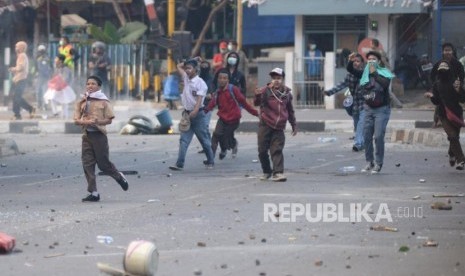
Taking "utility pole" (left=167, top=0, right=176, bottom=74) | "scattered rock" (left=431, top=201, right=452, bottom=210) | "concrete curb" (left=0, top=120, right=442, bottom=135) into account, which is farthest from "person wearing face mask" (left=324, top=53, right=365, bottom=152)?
"utility pole" (left=167, top=0, right=176, bottom=74)

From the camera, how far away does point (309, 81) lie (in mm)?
33719

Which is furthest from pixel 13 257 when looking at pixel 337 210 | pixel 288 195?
pixel 288 195

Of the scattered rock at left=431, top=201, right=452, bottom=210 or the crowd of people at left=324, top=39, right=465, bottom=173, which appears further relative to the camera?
the crowd of people at left=324, top=39, right=465, bottom=173

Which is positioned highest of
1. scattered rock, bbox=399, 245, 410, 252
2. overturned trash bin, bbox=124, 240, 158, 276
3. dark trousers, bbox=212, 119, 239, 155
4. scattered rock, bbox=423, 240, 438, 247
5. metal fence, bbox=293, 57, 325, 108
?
metal fence, bbox=293, 57, 325, 108

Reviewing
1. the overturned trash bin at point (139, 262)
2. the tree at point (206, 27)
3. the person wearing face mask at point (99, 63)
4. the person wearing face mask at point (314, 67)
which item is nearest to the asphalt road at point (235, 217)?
the overturned trash bin at point (139, 262)

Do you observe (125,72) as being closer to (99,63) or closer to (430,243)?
(99,63)

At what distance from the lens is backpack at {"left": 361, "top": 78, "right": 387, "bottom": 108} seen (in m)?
16.6

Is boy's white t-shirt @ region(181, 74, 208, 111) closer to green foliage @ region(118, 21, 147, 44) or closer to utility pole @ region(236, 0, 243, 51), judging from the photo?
utility pole @ region(236, 0, 243, 51)

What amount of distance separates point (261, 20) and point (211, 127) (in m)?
10.7

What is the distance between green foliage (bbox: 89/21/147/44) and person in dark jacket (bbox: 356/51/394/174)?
20070mm

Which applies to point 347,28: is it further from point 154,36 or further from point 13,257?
point 13,257

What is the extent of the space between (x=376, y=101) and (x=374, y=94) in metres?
0.09

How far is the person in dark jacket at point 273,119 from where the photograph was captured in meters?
15.9

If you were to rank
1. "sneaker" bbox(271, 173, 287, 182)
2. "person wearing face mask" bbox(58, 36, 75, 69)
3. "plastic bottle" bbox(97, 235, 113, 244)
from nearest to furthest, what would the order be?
"plastic bottle" bbox(97, 235, 113, 244)
"sneaker" bbox(271, 173, 287, 182)
"person wearing face mask" bbox(58, 36, 75, 69)
